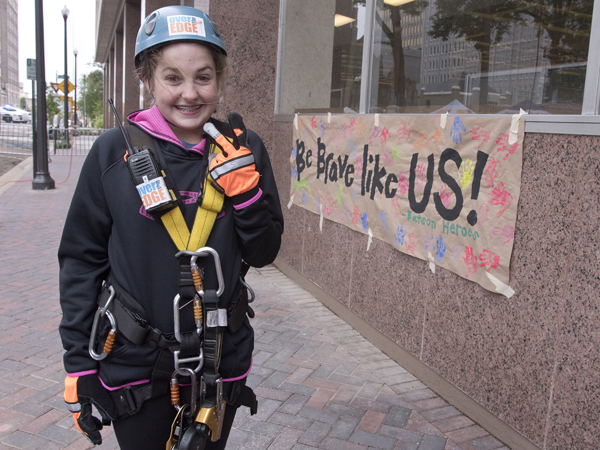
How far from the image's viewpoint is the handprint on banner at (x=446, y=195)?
352 cm

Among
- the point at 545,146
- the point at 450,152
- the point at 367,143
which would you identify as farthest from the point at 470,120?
the point at 367,143

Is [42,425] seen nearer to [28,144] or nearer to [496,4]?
[496,4]

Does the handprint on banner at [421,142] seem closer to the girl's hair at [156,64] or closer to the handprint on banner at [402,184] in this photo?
the handprint on banner at [402,184]

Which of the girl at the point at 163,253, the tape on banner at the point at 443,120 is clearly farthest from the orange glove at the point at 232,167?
the tape on banner at the point at 443,120

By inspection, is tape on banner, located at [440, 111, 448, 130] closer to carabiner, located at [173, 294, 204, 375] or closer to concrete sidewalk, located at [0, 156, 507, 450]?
concrete sidewalk, located at [0, 156, 507, 450]

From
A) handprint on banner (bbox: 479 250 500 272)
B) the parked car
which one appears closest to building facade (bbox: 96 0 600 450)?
handprint on banner (bbox: 479 250 500 272)

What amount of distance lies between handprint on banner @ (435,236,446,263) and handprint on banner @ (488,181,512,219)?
0.54m

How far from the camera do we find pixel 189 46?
172 centimetres

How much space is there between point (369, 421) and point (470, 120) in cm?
196

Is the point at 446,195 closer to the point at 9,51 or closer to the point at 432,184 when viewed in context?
the point at 432,184

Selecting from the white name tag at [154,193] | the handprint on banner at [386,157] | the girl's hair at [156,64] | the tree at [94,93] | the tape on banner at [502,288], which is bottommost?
the tape on banner at [502,288]

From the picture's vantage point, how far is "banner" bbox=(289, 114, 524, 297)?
10.2 feet

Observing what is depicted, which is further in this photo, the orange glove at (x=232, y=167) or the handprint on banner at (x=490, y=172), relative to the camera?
the handprint on banner at (x=490, y=172)

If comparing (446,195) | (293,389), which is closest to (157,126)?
(446,195)
